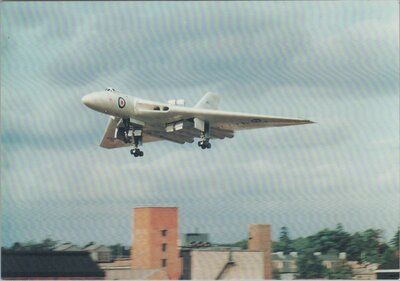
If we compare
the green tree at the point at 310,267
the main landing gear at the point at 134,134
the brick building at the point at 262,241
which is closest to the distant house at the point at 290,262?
the green tree at the point at 310,267

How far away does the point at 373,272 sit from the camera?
169 ft

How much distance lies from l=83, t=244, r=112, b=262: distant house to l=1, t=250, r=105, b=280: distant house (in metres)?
2.85

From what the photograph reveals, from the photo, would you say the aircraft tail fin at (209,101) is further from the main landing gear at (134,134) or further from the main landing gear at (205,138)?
the main landing gear at (134,134)

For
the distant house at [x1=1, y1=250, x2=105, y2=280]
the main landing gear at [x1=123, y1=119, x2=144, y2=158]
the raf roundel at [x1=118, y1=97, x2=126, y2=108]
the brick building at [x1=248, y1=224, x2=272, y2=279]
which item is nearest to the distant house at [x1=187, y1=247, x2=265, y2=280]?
the brick building at [x1=248, y1=224, x2=272, y2=279]

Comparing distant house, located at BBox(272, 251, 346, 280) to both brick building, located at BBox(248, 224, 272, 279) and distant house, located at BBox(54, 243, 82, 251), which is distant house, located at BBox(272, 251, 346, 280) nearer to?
brick building, located at BBox(248, 224, 272, 279)

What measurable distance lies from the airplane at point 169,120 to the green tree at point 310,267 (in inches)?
547

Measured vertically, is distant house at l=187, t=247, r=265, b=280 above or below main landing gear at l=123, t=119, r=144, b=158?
below

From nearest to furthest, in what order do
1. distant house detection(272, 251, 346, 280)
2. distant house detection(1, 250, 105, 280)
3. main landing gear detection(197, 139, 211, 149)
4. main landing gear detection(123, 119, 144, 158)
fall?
1. main landing gear detection(197, 139, 211, 149)
2. main landing gear detection(123, 119, 144, 158)
3. distant house detection(1, 250, 105, 280)
4. distant house detection(272, 251, 346, 280)

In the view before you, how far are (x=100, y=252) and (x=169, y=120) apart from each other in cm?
1275

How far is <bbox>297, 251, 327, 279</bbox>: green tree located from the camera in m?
53.2

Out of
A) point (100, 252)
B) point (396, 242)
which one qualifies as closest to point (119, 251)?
point (100, 252)

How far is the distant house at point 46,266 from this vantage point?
44.7m

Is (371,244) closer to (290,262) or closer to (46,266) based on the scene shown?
(290,262)

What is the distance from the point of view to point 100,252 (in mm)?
50531
